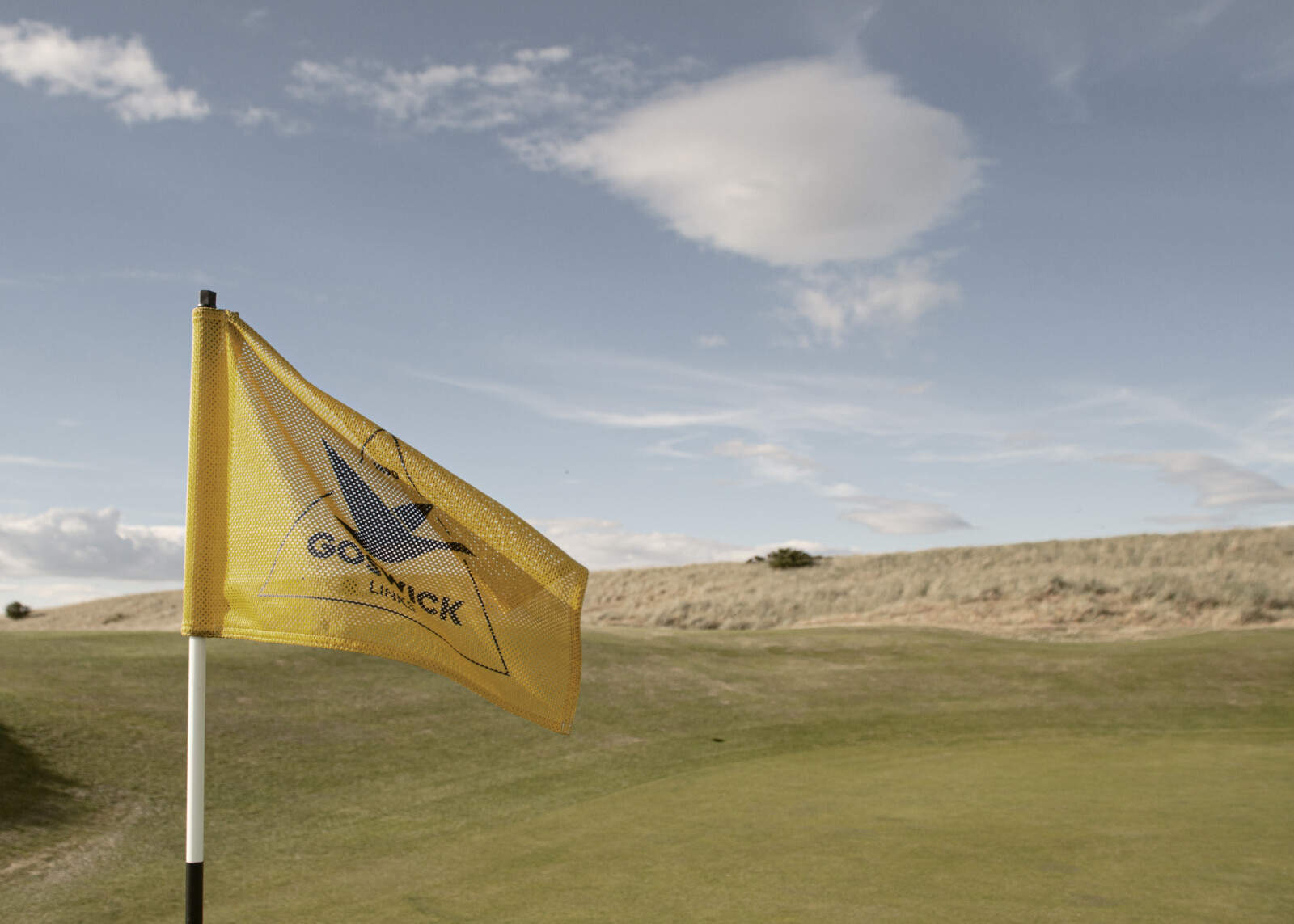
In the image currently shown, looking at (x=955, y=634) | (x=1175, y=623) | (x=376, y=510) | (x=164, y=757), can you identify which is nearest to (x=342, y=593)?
(x=376, y=510)

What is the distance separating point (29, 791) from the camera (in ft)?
30.5

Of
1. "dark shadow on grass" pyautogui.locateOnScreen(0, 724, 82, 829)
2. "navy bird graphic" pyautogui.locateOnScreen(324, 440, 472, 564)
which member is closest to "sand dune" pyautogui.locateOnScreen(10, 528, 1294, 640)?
"dark shadow on grass" pyautogui.locateOnScreen(0, 724, 82, 829)

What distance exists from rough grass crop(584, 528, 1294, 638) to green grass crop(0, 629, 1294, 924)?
10.8 meters

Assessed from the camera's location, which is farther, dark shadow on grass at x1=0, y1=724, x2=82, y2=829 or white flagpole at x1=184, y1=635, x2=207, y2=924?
dark shadow on grass at x1=0, y1=724, x2=82, y2=829

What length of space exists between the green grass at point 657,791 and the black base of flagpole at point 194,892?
2410 millimetres

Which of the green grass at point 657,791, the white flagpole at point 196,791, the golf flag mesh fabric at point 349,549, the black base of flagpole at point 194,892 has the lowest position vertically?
the green grass at point 657,791

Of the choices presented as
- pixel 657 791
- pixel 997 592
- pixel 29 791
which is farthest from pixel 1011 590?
pixel 29 791

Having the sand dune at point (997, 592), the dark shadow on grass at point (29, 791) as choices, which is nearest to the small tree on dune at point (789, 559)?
the sand dune at point (997, 592)

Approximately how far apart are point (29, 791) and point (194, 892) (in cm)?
646

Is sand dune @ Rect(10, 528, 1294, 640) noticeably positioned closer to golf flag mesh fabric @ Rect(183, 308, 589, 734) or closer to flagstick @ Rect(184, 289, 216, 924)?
golf flag mesh fabric @ Rect(183, 308, 589, 734)

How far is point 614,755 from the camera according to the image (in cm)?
1235

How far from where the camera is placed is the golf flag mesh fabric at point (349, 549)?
4.64 metres

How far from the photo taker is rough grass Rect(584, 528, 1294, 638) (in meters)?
28.5

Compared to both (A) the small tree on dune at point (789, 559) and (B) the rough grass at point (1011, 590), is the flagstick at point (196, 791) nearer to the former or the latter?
(B) the rough grass at point (1011, 590)
